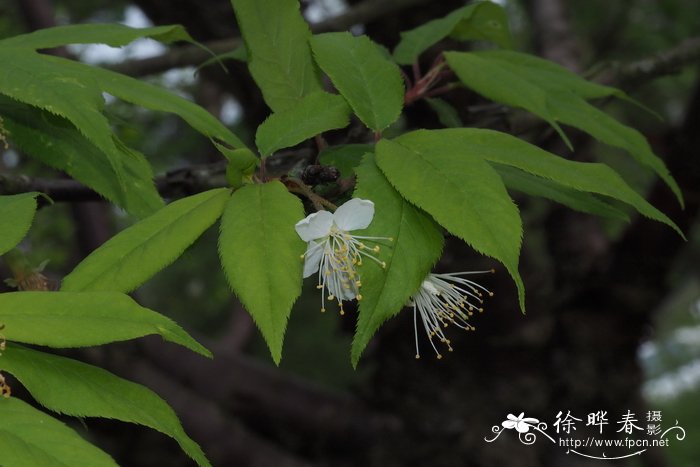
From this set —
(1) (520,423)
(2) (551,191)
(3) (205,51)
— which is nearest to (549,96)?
(2) (551,191)

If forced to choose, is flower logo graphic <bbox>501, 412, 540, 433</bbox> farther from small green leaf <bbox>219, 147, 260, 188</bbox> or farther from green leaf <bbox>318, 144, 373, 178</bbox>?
small green leaf <bbox>219, 147, 260, 188</bbox>

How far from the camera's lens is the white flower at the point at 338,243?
0.82 meters

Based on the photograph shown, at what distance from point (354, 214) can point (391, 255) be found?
72mm

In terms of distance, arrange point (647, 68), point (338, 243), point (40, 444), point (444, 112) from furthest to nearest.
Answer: point (647, 68)
point (444, 112)
point (338, 243)
point (40, 444)

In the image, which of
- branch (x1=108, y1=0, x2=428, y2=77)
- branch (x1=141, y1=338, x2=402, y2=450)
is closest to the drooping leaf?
branch (x1=108, y1=0, x2=428, y2=77)

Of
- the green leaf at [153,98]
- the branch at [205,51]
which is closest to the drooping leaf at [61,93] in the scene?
the green leaf at [153,98]

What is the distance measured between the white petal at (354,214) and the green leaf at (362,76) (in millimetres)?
126

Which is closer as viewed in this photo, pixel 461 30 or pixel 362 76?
pixel 362 76

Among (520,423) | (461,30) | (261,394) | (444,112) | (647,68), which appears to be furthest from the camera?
(261,394)

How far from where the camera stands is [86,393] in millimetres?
725

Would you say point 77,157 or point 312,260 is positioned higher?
point 77,157

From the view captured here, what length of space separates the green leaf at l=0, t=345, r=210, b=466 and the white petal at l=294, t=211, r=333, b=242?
21 cm

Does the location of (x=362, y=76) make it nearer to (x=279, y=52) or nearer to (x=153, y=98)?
(x=279, y=52)

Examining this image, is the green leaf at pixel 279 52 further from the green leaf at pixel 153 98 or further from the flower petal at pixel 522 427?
the flower petal at pixel 522 427
